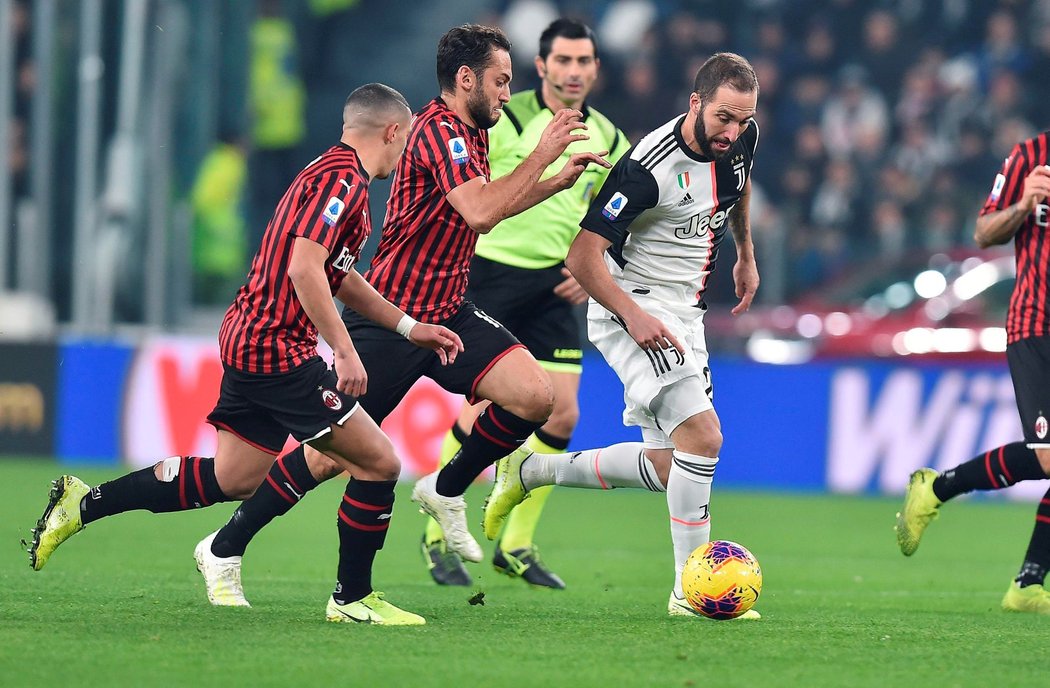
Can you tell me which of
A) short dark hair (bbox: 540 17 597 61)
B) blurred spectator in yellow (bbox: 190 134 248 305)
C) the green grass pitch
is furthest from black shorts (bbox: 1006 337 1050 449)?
blurred spectator in yellow (bbox: 190 134 248 305)

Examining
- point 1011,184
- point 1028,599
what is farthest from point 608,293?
point 1028,599

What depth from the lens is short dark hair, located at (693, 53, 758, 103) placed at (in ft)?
20.4

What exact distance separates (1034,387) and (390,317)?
267cm

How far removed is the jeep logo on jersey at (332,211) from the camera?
566 cm

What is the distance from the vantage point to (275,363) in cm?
591

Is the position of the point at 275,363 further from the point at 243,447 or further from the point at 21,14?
the point at 21,14

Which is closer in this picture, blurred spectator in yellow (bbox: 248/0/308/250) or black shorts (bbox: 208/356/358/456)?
black shorts (bbox: 208/356/358/456)

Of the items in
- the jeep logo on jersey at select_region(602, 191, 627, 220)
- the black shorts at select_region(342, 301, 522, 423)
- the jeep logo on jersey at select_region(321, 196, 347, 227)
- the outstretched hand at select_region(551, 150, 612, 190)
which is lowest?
the black shorts at select_region(342, 301, 522, 423)

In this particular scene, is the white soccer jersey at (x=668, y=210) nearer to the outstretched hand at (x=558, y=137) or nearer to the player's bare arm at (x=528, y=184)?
the player's bare arm at (x=528, y=184)

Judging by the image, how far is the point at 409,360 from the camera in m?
6.66

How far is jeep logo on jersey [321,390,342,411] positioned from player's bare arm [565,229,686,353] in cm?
116

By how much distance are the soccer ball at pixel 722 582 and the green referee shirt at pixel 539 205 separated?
2.35 m

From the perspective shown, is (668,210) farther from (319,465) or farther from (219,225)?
(219,225)

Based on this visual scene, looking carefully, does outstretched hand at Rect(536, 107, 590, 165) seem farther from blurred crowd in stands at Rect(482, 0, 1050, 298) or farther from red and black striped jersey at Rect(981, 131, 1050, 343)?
blurred crowd in stands at Rect(482, 0, 1050, 298)
